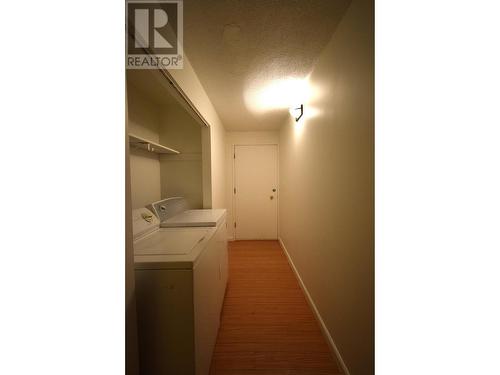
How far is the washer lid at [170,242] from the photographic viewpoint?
113cm

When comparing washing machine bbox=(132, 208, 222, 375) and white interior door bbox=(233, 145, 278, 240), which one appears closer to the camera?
washing machine bbox=(132, 208, 222, 375)

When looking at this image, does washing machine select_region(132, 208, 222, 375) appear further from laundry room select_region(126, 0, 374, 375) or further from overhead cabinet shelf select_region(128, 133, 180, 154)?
overhead cabinet shelf select_region(128, 133, 180, 154)

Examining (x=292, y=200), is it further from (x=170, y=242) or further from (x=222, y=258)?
(x=170, y=242)

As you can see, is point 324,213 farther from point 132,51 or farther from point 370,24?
point 132,51

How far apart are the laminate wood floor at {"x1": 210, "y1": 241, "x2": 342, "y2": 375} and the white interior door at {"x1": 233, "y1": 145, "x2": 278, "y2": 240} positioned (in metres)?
1.58

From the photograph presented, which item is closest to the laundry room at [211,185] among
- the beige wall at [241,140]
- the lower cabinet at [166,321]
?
the lower cabinet at [166,321]

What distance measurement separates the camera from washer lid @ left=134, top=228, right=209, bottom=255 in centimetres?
113

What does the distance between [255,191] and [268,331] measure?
2.92 metres

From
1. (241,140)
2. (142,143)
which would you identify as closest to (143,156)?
(142,143)

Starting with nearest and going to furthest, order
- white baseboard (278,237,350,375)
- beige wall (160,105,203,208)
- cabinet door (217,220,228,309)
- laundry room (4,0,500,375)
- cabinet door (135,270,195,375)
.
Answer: laundry room (4,0,500,375)
cabinet door (135,270,195,375)
white baseboard (278,237,350,375)
cabinet door (217,220,228,309)
beige wall (160,105,203,208)

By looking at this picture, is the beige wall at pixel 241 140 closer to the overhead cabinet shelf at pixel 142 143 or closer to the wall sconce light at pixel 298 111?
the wall sconce light at pixel 298 111

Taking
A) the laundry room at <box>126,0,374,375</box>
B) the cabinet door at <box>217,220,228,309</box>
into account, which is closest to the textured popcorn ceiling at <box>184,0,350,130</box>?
the laundry room at <box>126,0,374,375</box>

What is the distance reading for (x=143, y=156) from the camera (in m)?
2.33
